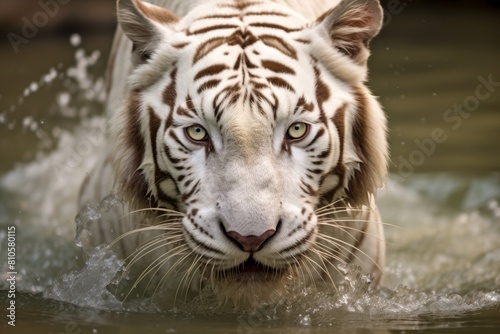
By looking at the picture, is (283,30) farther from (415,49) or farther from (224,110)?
(415,49)

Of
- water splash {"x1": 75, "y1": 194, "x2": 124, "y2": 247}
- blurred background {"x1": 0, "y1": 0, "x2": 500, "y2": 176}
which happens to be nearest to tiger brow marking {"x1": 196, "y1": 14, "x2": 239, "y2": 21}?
water splash {"x1": 75, "y1": 194, "x2": 124, "y2": 247}

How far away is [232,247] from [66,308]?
2.18 feet

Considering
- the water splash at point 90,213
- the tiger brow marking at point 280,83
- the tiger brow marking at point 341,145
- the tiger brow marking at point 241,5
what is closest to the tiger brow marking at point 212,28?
the tiger brow marking at point 241,5

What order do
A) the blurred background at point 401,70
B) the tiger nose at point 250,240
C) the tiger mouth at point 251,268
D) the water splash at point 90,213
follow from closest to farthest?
1. the tiger nose at point 250,240
2. the tiger mouth at point 251,268
3. the water splash at point 90,213
4. the blurred background at point 401,70

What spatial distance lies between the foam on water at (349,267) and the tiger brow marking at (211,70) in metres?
0.53

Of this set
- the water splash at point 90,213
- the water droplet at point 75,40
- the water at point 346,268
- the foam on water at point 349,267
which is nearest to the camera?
the water at point 346,268

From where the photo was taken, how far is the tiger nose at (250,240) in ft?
6.81

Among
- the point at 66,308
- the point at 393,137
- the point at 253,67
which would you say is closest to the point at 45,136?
the point at 393,137

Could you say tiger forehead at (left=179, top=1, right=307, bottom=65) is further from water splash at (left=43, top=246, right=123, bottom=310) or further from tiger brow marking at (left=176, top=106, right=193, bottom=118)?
water splash at (left=43, top=246, right=123, bottom=310)

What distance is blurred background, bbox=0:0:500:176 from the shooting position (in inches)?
184

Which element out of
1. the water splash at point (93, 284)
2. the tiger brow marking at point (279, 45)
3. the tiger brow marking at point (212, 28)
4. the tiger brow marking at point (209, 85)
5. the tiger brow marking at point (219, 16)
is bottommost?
the water splash at point (93, 284)

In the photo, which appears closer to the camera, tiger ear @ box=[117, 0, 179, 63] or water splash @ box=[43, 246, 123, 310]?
tiger ear @ box=[117, 0, 179, 63]

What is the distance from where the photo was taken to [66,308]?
2.60 meters

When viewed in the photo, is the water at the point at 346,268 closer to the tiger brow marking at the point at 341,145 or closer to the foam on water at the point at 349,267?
the foam on water at the point at 349,267
